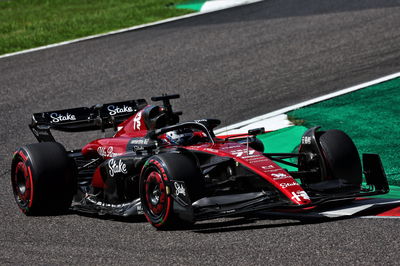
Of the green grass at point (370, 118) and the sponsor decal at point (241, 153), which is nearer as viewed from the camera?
the sponsor decal at point (241, 153)

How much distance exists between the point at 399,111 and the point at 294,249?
18.3 ft

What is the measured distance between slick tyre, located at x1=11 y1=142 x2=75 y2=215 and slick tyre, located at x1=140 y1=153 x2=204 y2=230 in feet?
3.83

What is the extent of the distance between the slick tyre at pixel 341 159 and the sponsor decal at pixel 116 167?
1.88 meters

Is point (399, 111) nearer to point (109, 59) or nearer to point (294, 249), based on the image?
point (294, 249)

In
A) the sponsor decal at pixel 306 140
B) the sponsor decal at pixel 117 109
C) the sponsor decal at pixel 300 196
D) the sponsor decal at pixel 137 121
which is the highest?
the sponsor decal at pixel 117 109

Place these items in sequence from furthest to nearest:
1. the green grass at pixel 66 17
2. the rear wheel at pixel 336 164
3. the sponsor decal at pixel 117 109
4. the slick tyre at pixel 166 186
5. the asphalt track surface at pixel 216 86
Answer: the green grass at pixel 66 17 → the sponsor decal at pixel 117 109 → the rear wheel at pixel 336 164 → the slick tyre at pixel 166 186 → the asphalt track surface at pixel 216 86

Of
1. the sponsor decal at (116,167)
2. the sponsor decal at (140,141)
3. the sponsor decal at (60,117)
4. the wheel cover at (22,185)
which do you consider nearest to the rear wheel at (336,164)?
the sponsor decal at (140,141)

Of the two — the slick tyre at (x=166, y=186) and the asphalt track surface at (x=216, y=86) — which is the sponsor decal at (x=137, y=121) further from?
the slick tyre at (x=166, y=186)

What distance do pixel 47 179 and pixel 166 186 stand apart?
1.64 metres

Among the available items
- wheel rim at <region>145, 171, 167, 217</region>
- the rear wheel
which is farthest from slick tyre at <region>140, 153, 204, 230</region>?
the rear wheel

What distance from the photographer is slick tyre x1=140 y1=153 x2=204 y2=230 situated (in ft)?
22.8

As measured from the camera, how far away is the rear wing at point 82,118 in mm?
9234

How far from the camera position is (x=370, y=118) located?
10914 millimetres

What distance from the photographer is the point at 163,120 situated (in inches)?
335
